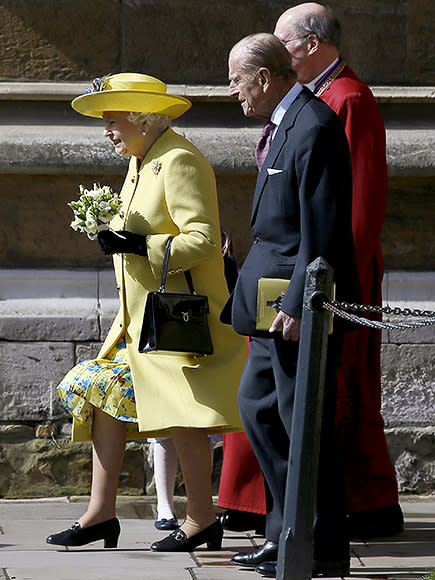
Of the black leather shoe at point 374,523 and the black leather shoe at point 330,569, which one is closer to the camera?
the black leather shoe at point 330,569

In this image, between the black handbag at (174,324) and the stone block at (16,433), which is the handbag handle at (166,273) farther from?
the stone block at (16,433)

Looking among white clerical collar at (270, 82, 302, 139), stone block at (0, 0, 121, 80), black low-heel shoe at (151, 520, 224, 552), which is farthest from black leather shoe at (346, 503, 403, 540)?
stone block at (0, 0, 121, 80)

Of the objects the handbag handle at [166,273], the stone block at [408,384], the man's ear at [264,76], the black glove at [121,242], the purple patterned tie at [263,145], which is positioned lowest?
the stone block at [408,384]

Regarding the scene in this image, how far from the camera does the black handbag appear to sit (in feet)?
14.2

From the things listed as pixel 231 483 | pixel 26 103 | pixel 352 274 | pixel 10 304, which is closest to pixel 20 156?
pixel 26 103

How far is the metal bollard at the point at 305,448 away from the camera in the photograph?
3586mm

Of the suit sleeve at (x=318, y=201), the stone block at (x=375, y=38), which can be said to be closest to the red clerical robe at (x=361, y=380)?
the suit sleeve at (x=318, y=201)

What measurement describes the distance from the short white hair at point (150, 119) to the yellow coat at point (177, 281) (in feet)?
Result: 0.15

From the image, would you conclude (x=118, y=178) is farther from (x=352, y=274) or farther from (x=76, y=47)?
(x=352, y=274)

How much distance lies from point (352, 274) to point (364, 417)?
1.11m

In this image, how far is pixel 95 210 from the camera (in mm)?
4402

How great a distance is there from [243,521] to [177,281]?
1.06 m

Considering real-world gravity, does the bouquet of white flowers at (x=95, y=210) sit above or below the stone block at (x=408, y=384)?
above

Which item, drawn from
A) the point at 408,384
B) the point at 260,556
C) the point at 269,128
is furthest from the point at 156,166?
the point at 408,384
